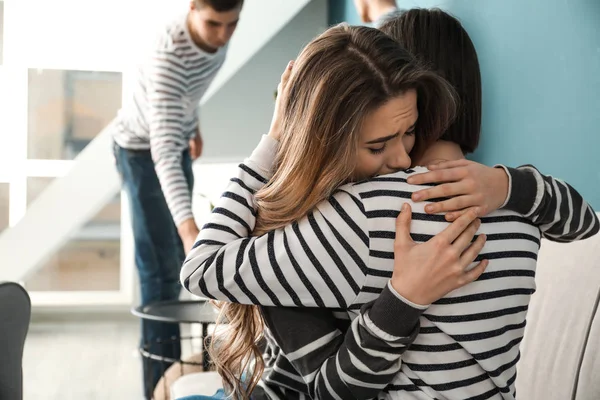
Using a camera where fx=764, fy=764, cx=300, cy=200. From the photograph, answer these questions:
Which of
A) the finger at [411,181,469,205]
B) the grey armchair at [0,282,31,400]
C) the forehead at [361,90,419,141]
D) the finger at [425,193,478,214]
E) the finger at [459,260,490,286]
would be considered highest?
the forehead at [361,90,419,141]

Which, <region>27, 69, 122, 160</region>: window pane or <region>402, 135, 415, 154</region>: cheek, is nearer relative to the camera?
<region>402, 135, 415, 154</region>: cheek

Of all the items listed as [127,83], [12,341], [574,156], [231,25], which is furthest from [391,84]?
[127,83]

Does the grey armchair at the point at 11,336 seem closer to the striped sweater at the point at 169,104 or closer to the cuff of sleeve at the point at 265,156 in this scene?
the cuff of sleeve at the point at 265,156

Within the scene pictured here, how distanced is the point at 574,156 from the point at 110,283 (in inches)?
131

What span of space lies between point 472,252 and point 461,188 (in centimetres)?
8

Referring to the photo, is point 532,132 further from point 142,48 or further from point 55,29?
point 55,29

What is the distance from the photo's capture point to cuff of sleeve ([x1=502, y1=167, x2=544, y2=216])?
0.93 meters

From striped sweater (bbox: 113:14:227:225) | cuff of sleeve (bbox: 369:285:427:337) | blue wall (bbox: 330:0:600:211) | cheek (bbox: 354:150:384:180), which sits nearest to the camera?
cuff of sleeve (bbox: 369:285:427:337)

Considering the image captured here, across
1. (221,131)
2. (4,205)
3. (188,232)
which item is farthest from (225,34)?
(4,205)

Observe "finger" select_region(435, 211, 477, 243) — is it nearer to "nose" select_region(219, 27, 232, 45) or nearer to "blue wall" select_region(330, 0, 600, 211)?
"blue wall" select_region(330, 0, 600, 211)

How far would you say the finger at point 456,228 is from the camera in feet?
2.82

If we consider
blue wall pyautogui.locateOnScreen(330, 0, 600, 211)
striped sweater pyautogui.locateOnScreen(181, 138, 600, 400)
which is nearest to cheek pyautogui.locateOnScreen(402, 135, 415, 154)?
striped sweater pyautogui.locateOnScreen(181, 138, 600, 400)

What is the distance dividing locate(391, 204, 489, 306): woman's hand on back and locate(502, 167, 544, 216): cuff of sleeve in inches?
3.2

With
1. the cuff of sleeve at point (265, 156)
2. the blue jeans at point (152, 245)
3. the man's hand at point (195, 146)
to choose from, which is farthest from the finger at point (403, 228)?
the man's hand at point (195, 146)
